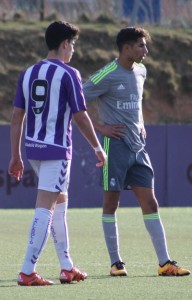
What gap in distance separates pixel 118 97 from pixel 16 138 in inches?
49.4

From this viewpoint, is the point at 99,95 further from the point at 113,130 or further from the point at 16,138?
the point at 16,138

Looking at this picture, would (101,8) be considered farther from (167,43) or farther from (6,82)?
(6,82)

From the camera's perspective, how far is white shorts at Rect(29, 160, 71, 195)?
27.2 ft

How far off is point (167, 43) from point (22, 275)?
22.5 m

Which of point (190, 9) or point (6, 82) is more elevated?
point (190, 9)

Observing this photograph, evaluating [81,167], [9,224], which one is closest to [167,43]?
[81,167]

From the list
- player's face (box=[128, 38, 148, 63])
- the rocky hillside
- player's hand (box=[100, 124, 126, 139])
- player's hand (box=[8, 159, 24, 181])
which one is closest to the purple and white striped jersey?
player's hand (box=[8, 159, 24, 181])

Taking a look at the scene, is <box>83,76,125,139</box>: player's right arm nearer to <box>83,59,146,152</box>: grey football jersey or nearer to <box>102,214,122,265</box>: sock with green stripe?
<box>83,59,146,152</box>: grey football jersey

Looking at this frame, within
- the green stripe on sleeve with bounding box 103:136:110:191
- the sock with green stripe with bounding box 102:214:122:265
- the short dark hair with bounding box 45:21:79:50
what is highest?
the short dark hair with bounding box 45:21:79:50

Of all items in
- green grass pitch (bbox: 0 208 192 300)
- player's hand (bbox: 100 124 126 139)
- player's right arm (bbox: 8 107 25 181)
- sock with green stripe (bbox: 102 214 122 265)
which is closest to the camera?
green grass pitch (bbox: 0 208 192 300)

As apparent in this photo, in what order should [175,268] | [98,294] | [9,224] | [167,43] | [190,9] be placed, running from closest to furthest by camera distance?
[98,294], [175,268], [9,224], [167,43], [190,9]

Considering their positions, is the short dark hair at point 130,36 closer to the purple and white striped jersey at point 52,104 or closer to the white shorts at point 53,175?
the purple and white striped jersey at point 52,104

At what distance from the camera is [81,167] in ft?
66.9

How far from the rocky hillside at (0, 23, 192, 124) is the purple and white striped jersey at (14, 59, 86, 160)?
19.3 meters
